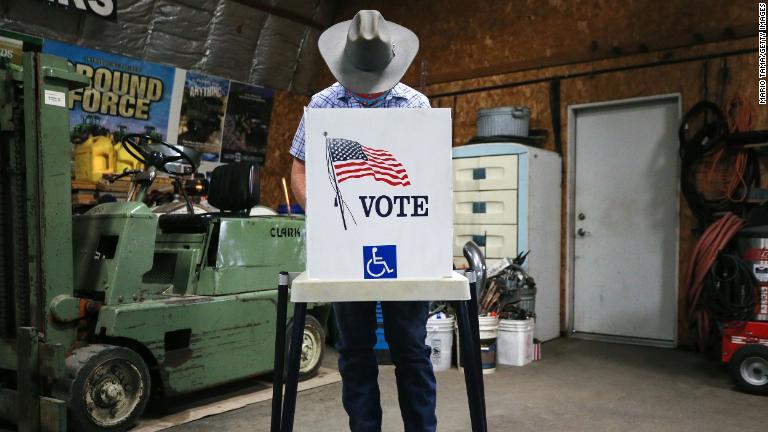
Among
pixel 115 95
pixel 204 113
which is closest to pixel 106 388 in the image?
pixel 115 95

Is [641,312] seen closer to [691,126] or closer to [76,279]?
[691,126]

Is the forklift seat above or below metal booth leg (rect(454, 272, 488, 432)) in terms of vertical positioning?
above

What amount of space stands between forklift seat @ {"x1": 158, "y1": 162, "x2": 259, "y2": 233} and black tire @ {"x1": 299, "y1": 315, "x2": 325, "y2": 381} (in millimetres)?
823

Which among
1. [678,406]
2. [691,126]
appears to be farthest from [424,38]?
[678,406]

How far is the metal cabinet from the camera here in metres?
4.78

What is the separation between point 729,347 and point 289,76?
481cm

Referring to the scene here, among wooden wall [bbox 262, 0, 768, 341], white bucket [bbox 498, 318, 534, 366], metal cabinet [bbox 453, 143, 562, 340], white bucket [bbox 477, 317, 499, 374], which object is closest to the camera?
white bucket [bbox 477, 317, 499, 374]

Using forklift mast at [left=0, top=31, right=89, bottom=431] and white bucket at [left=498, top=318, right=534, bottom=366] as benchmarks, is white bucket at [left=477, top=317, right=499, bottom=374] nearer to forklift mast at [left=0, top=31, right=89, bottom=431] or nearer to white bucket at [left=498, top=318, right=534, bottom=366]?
white bucket at [left=498, top=318, right=534, bottom=366]

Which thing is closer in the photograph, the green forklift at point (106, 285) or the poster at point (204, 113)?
the green forklift at point (106, 285)

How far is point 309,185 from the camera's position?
153cm

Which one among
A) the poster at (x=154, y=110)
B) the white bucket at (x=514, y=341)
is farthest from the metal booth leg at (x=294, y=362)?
the poster at (x=154, y=110)

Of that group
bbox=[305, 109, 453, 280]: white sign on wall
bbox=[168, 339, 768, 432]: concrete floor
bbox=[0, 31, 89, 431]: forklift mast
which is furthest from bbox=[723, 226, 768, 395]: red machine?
bbox=[0, 31, 89, 431]: forklift mast

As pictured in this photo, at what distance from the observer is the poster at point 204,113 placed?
5.67 metres

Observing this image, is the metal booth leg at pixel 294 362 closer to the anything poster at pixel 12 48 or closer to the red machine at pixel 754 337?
the red machine at pixel 754 337
